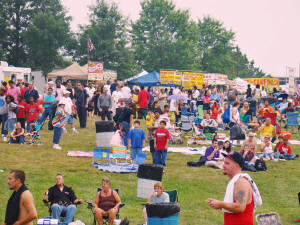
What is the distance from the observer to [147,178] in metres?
10.8

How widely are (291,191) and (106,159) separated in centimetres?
569

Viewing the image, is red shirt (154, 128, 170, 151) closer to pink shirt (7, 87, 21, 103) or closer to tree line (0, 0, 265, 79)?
pink shirt (7, 87, 21, 103)

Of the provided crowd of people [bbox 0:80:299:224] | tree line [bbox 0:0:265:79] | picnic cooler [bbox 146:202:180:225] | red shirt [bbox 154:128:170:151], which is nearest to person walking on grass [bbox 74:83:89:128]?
crowd of people [bbox 0:80:299:224]

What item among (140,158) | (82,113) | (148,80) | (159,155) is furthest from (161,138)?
(148,80)

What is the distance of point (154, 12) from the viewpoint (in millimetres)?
75812

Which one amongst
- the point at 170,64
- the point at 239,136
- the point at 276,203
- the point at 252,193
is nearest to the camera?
the point at 252,193

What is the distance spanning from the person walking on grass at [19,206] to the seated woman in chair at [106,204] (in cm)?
282

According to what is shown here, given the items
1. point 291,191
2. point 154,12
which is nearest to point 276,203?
point 291,191

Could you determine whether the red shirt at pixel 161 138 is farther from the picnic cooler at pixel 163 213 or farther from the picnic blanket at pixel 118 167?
the picnic cooler at pixel 163 213

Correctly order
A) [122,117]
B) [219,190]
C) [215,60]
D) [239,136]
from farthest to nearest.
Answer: [215,60], [239,136], [122,117], [219,190]

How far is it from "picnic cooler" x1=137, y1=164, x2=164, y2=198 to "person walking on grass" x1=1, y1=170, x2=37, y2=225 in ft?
16.0

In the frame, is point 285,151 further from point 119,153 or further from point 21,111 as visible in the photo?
point 21,111

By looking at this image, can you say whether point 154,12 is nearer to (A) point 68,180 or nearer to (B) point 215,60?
(B) point 215,60

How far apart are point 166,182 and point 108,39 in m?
52.7
